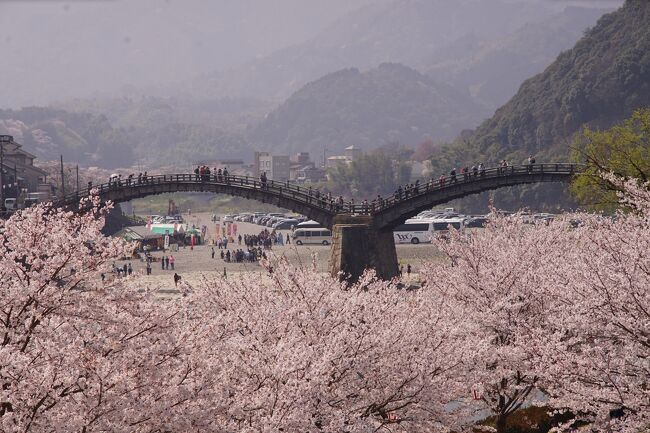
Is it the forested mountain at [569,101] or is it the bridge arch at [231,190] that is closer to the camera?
the bridge arch at [231,190]

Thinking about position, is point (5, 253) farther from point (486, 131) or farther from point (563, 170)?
point (486, 131)

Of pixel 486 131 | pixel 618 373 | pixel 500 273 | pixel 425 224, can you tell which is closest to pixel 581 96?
pixel 486 131

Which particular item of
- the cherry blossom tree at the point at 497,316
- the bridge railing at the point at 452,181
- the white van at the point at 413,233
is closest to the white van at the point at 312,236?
the white van at the point at 413,233

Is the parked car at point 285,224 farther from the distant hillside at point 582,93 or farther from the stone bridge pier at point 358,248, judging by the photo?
the stone bridge pier at point 358,248

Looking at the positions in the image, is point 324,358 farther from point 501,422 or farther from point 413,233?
point 413,233

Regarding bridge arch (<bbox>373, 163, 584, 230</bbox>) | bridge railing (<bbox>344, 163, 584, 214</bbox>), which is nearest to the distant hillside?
bridge railing (<bbox>344, 163, 584, 214</bbox>)

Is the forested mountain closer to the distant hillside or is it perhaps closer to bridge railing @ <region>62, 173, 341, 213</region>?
the distant hillside
